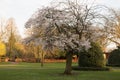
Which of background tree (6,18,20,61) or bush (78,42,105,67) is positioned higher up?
background tree (6,18,20,61)

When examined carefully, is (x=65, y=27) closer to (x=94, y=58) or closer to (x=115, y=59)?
(x=94, y=58)

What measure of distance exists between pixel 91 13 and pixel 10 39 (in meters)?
55.6

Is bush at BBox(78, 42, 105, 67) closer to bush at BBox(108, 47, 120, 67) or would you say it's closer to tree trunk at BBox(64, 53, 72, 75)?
tree trunk at BBox(64, 53, 72, 75)

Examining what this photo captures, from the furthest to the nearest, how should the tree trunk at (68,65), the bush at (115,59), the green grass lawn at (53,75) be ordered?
the bush at (115,59)
the tree trunk at (68,65)
the green grass lawn at (53,75)

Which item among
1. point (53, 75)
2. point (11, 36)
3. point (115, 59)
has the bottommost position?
point (53, 75)

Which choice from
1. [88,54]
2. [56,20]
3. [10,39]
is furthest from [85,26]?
[10,39]

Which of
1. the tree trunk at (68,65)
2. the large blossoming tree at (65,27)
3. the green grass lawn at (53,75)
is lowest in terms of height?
the green grass lawn at (53,75)

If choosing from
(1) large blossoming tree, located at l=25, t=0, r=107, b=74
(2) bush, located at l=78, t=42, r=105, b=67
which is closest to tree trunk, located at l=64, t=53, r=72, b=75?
(1) large blossoming tree, located at l=25, t=0, r=107, b=74

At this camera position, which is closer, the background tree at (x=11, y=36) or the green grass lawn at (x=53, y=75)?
the green grass lawn at (x=53, y=75)

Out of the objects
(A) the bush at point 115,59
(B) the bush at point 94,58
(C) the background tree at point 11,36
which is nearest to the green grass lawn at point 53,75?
(B) the bush at point 94,58

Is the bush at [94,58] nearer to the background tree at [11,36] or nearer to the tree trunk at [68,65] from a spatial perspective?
the tree trunk at [68,65]

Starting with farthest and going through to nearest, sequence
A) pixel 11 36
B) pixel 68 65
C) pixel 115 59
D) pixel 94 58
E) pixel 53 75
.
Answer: pixel 11 36, pixel 115 59, pixel 94 58, pixel 68 65, pixel 53 75

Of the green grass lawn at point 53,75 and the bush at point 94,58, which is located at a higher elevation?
the bush at point 94,58

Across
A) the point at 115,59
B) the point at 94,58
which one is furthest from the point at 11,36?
the point at 94,58
